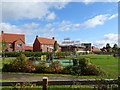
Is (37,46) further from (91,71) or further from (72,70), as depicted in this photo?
(91,71)

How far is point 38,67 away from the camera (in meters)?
12.2

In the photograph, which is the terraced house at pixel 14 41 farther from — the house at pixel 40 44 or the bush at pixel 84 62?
the bush at pixel 84 62

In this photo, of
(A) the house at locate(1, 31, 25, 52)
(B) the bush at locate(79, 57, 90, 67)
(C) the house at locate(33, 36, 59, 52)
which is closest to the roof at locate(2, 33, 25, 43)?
(A) the house at locate(1, 31, 25, 52)

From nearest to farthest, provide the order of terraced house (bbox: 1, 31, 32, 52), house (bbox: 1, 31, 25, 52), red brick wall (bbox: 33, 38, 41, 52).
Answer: terraced house (bbox: 1, 31, 32, 52) < house (bbox: 1, 31, 25, 52) < red brick wall (bbox: 33, 38, 41, 52)

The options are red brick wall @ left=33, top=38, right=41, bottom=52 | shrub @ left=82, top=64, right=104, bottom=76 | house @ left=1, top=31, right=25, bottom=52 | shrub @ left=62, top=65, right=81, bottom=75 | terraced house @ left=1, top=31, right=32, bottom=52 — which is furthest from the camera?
red brick wall @ left=33, top=38, right=41, bottom=52

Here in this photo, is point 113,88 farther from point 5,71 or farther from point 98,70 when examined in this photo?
point 5,71

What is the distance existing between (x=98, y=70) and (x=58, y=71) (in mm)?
3810

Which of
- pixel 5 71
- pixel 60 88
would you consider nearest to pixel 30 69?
pixel 5 71

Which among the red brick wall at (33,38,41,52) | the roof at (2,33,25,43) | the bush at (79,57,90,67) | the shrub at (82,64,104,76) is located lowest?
the shrub at (82,64,104,76)

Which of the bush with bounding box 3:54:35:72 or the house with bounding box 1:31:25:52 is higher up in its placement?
the house with bounding box 1:31:25:52

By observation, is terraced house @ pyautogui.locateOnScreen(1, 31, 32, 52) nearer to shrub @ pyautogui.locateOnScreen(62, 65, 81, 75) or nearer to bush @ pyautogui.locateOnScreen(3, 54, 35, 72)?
bush @ pyautogui.locateOnScreen(3, 54, 35, 72)

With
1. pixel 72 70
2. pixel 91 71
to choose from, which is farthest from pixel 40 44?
pixel 91 71

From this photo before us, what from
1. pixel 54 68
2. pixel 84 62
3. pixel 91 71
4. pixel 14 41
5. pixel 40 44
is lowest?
pixel 91 71

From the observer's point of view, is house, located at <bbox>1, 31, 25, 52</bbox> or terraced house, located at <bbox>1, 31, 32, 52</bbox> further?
house, located at <bbox>1, 31, 25, 52</bbox>
